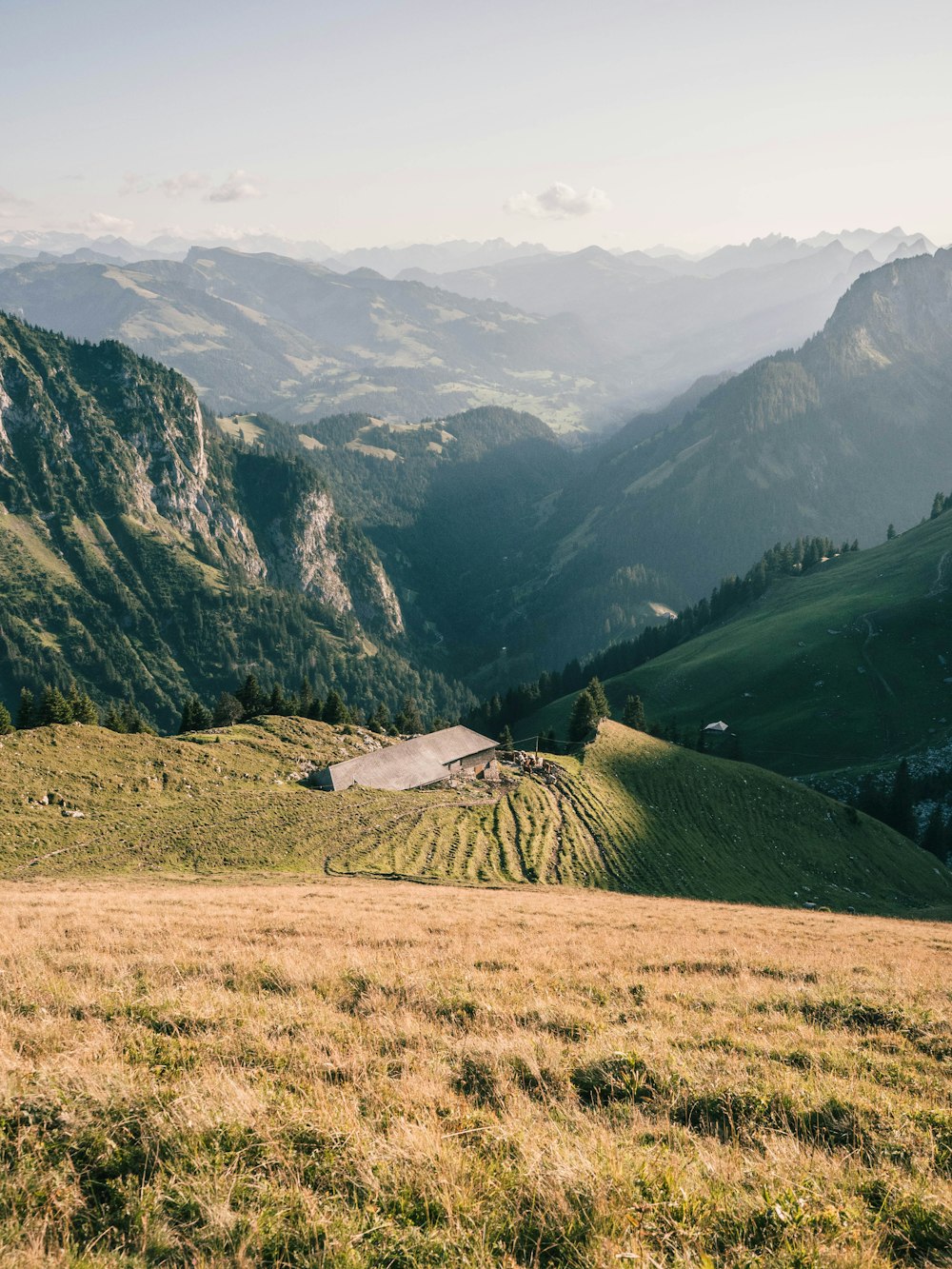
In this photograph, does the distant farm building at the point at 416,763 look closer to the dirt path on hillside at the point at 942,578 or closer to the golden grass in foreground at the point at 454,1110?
the golden grass in foreground at the point at 454,1110

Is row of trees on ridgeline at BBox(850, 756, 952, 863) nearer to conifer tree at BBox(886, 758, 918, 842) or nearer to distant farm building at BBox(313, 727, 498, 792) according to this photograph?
conifer tree at BBox(886, 758, 918, 842)

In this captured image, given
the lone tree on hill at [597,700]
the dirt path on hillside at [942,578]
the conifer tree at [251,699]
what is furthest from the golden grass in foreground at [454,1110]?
the dirt path on hillside at [942,578]

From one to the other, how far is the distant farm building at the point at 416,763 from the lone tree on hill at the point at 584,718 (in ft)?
36.8

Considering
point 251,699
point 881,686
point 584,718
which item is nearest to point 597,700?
point 584,718

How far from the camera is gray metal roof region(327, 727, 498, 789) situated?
68.4m

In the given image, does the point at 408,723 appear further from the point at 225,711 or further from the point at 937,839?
the point at 937,839

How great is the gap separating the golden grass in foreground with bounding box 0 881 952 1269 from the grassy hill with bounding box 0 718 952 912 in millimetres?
34342

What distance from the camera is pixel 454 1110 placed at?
7.37 metres

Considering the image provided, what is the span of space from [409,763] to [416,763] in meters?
0.87

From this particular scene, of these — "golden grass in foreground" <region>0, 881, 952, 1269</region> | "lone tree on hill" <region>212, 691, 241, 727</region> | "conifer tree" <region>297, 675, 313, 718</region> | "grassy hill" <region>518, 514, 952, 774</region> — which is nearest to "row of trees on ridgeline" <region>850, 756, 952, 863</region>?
"grassy hill" <region>518, 514, 952, 774</region>

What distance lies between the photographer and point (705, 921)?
92.1 feet

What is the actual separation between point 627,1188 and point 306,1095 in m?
3.64

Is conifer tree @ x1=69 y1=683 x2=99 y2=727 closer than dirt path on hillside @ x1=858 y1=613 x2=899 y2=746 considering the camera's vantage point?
Yes

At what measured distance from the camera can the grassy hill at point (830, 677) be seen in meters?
126
